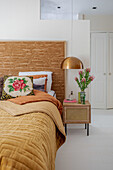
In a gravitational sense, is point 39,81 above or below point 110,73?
below

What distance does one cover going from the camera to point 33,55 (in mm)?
3719

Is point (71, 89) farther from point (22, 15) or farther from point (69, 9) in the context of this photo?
point (69, 9)

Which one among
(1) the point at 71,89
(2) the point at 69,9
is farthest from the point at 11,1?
(1) the point at 71,89

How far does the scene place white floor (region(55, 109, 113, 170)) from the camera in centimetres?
214

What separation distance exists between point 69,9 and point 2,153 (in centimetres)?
453

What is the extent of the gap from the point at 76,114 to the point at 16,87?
1.05 metres

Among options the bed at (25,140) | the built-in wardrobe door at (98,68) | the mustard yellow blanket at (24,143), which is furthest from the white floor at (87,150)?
the built-in wardrobe door at (98,68)

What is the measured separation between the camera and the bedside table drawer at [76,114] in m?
3.12

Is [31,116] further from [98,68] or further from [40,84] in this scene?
[98,68]

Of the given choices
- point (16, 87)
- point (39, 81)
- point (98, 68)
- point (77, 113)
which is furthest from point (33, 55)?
point (98, 68)

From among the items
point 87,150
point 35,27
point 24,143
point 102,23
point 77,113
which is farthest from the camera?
point 102,23

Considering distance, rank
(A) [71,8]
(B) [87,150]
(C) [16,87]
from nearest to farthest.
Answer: (B) [87,150] → (C) [16,87] → (A) [71,8]

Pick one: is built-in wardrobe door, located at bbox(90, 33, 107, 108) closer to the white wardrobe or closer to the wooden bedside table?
the white wardrobe

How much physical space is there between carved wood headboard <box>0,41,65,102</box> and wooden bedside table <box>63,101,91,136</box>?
2.47 feet
